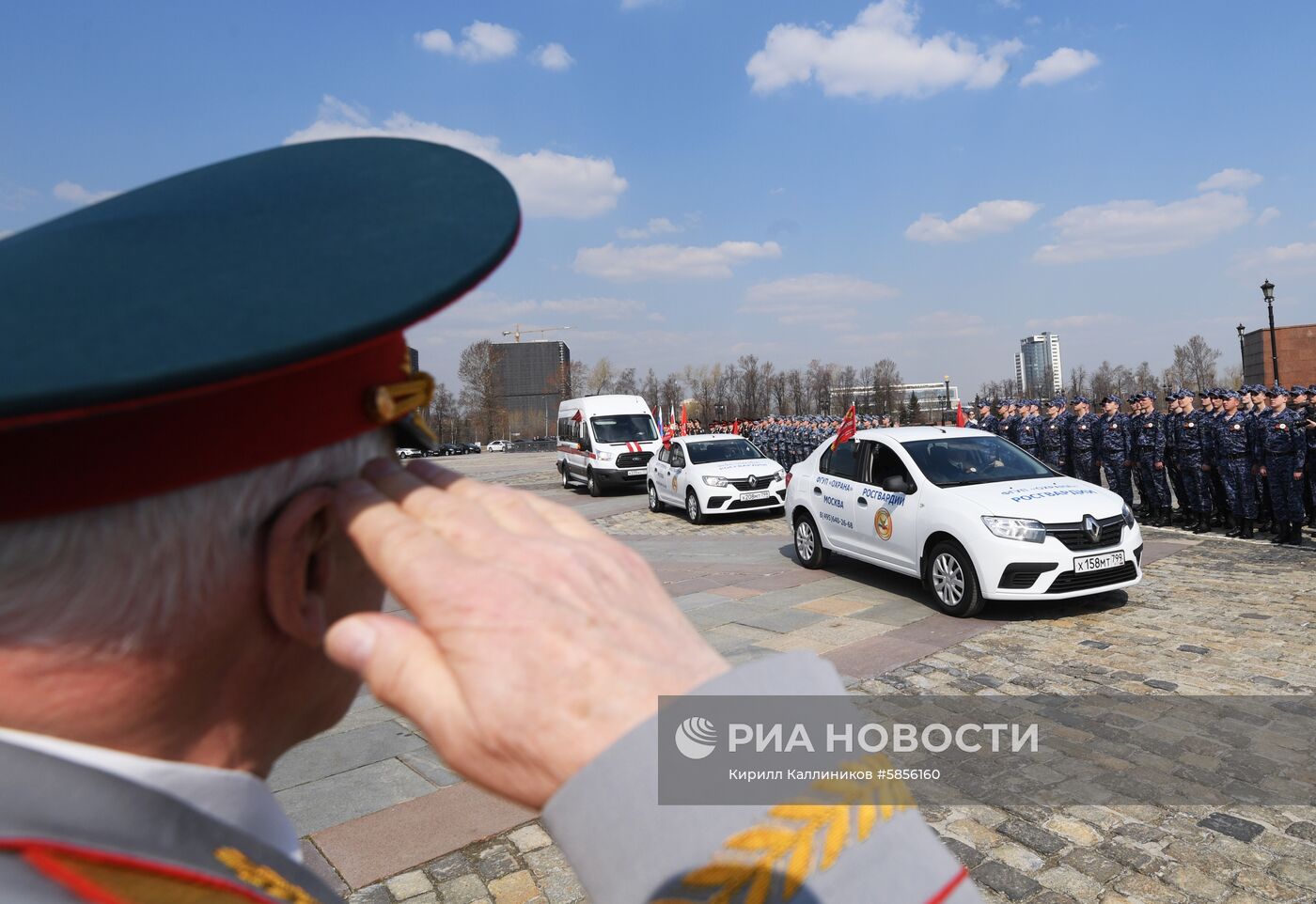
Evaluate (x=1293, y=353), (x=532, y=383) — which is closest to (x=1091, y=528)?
(x=1293, y=353)

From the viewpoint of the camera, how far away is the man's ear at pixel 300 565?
0.82m

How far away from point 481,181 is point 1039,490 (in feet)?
25.5

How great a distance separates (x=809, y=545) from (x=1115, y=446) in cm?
671

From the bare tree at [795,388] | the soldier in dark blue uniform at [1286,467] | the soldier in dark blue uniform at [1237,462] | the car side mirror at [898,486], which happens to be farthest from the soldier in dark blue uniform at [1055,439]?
the bare tree at [795,388]

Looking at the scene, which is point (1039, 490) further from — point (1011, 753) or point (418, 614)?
point (418, 614)

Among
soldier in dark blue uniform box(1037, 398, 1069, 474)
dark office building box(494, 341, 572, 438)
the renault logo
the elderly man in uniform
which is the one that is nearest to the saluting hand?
the elderly man in uniform

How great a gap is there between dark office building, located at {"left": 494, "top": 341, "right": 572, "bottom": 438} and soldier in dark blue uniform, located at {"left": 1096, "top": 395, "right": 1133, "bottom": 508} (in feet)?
258

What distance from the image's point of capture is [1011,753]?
4395 mm

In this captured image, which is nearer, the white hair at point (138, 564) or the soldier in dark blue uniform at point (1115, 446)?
the white hair at point (138, 564)

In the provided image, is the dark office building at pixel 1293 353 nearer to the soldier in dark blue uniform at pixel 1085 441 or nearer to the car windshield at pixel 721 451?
the soldier in dark blue uniform at pixel 1085 441

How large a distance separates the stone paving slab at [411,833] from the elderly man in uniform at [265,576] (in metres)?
2.79

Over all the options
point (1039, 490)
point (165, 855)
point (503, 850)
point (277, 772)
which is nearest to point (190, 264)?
point (165, 855)

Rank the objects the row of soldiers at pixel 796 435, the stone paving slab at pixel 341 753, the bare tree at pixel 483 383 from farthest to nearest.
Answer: the bare tree at pixel 483 383 < the row of soldiers at pixel 796 435 < the stone paving slab at pixel 341 753

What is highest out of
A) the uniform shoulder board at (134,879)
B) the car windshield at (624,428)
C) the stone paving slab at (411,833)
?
the car windshield at (624,428)
